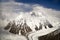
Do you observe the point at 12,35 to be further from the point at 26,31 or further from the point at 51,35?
the point at 51,35

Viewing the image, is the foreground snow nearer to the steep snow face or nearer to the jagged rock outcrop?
the jagged rock outcrop

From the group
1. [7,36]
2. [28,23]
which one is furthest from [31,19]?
[7,36]

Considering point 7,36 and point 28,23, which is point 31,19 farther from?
point 7,36

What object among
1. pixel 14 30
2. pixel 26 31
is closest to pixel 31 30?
pixel 26 31

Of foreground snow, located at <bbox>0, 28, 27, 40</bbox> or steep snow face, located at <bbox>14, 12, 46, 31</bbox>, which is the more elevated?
steep snow face, located at <bbox>14, 12, 46, 31</bbox>

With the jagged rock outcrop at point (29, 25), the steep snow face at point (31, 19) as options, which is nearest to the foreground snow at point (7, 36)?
the jagged rock outcrop at point (29, 25)

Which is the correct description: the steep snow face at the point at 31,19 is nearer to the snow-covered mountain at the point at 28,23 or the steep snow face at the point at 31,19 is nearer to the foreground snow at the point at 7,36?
the snow-covered mountain at the point at 28,23

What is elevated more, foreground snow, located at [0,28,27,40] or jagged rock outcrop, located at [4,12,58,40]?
jagged rock outcrop, located at [4,12,58,40]

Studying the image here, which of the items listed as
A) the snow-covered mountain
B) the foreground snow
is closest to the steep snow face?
the snow-covered mountain

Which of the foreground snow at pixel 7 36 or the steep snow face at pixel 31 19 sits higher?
the steep snow face at pixel 31 19

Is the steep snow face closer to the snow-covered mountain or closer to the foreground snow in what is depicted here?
the snow-covered mountain
